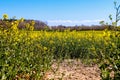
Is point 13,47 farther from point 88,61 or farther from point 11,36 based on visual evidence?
point 88,61

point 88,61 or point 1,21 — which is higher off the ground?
point 1,21

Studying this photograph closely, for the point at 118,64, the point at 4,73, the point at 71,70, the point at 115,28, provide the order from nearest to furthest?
the point at 118,64, the point at 115,28, the point at 4,73, the point at 71,70

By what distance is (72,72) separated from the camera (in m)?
9.09

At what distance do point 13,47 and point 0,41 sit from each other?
297 millimetres

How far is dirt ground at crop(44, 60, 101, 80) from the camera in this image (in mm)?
8008

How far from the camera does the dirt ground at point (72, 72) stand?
26.3 ft

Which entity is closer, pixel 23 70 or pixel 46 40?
pixel 23 70

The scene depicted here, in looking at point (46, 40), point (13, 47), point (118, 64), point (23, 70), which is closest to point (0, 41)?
point (13, 47)

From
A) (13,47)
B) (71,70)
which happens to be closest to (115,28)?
(13,47)

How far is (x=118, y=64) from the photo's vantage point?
15.6 ft

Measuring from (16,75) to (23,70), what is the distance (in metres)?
0.23

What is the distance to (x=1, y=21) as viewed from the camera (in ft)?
27.1

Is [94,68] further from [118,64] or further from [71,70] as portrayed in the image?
[118,64]

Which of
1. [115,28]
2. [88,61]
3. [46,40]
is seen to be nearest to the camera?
[115,28]
